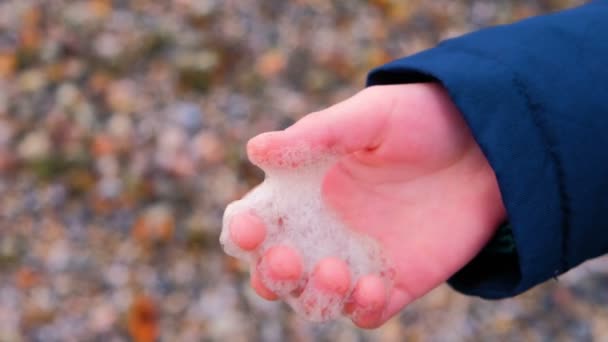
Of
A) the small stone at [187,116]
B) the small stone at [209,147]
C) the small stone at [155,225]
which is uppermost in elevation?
the small stone at [187,116]

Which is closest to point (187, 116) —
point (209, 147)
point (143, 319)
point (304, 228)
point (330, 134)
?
point (209, 147)

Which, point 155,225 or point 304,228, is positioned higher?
point 304,228

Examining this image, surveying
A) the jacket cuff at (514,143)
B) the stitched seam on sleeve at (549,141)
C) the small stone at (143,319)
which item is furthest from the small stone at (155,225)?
the stitched seam on sleeve at (549,141)

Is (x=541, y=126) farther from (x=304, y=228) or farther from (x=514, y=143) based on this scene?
(x=304, y=228)

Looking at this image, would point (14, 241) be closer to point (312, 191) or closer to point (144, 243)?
point (144, 243)

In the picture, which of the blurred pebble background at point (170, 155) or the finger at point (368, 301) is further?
the blurred pebble background at point (170, 155)

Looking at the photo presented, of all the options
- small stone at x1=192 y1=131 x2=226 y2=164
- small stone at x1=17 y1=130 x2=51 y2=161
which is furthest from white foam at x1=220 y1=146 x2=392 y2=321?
small stone at x1=17 y1=130 x2=51 y2=161

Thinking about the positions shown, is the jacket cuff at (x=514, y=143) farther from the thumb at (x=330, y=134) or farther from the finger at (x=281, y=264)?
the finger at (x=281, y=264)
